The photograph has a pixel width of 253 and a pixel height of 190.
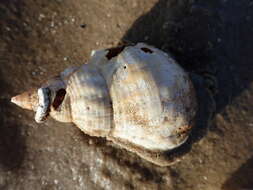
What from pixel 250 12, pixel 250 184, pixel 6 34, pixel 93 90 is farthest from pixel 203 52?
pixel 6 34

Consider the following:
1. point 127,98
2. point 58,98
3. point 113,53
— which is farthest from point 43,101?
point 113,53

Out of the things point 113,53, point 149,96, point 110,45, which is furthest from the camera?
point 110,45

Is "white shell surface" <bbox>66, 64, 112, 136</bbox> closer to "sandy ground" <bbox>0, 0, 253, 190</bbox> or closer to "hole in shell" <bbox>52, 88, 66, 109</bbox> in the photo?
"hole in shell" <bbox>52, 88, 66, 109</bbox>

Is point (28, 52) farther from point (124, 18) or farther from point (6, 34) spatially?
point (124, 18)

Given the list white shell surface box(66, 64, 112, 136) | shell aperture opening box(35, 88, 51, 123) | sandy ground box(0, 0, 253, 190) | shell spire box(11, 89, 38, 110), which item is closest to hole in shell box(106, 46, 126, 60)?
white shell surface box(66, 64, 112, 136)

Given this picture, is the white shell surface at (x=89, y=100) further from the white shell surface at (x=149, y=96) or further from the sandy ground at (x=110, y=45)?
the sandy ground at (x=110, y=45)

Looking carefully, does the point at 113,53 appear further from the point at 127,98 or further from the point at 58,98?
the point at 58,98

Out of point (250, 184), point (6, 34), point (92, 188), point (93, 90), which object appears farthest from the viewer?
point (6, 34)
